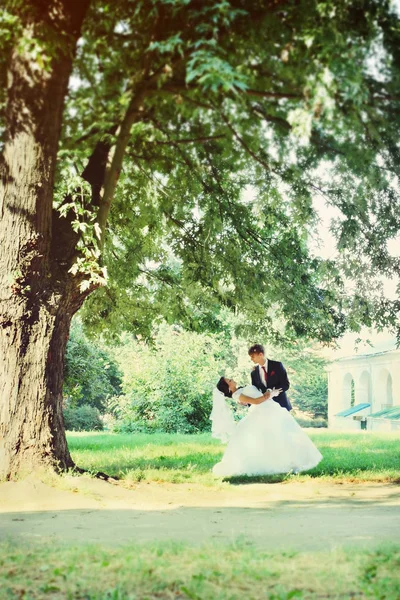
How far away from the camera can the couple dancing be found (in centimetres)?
1153

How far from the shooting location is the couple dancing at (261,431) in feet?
37.8

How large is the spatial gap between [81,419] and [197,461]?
2246cm

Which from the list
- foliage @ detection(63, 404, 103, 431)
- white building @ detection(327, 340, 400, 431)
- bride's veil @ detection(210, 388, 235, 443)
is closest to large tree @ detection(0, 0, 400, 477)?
bride's veil @ detection(210, 388, 235, 443)

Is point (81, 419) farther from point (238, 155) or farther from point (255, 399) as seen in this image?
point (238, 155)

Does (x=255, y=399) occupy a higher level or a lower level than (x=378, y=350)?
lower

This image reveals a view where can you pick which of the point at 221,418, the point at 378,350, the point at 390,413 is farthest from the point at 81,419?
the point at 221,418

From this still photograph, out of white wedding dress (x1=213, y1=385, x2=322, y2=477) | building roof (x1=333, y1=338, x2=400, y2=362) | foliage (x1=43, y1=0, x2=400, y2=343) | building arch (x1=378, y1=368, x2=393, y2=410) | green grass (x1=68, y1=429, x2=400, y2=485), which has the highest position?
building roof (x1=333, y1=338, x2=400, y2=362)

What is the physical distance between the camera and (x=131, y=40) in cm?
930

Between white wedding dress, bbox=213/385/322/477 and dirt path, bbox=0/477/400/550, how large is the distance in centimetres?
85

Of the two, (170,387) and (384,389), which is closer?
(170,387)

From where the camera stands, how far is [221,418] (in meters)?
11.9

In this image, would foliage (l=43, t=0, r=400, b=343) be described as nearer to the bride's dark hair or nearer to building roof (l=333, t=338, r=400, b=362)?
the bride's dark hair

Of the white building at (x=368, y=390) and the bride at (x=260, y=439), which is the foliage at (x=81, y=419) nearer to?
the white building at (x=368, y=390)

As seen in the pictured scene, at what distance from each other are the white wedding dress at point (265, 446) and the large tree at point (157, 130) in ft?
10.3
